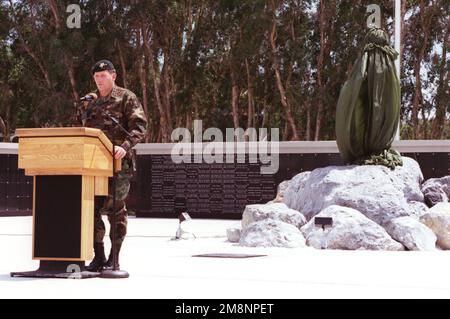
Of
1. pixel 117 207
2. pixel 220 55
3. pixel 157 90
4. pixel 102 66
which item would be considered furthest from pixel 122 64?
pixel 117 207

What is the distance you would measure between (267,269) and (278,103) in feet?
106

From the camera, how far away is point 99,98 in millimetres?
8477

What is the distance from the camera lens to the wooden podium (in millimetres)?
7824

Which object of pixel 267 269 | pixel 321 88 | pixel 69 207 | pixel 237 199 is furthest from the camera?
pixel 321 88

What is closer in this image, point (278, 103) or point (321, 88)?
point (321, 88)

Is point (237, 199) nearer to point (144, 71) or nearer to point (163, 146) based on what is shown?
point (163, 146)

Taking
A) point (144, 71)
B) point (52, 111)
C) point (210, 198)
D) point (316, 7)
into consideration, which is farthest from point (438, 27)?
point (210, 198)

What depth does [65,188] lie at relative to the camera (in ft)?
26.4

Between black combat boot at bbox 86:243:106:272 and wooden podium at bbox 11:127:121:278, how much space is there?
0.21 m

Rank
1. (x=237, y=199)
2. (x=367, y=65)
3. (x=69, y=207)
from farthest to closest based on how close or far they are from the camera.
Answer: (x=237, y=199), (x=367, y=65), (x=69, y=207)

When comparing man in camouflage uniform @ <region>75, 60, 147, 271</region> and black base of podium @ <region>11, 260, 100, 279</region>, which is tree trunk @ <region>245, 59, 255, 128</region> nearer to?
man in camouflage uniform @ <region>75, 60, 147, 271</region>

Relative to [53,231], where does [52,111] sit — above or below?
above

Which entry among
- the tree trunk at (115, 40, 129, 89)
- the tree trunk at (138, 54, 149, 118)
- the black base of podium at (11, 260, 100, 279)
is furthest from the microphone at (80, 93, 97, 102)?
the tree trunk at (115, 40, 129, 89)

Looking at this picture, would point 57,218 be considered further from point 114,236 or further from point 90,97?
point 90,97
